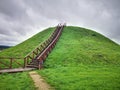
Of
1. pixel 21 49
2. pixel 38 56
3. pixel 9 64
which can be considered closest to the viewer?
pixel 9 64

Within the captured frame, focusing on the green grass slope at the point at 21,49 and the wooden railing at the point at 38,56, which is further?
the green grass slope at the point at 21,49

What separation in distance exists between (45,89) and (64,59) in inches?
653

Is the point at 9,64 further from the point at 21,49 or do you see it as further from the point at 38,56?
the point at 21,49

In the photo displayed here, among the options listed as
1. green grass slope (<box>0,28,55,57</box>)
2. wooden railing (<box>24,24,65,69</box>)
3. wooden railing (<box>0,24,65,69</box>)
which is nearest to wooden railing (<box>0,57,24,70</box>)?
wooden railing (<box>0,24,65,69</box>)

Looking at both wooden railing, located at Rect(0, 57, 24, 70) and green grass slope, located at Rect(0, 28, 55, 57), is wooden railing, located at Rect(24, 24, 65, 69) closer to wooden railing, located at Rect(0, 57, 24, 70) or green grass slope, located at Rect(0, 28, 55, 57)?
wooden railing, located at Rect(0, 57, 24, 70)

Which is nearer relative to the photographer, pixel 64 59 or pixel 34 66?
pixel 34 66

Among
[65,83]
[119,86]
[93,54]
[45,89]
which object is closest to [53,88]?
[45,89]

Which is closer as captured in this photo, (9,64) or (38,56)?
(9,64)

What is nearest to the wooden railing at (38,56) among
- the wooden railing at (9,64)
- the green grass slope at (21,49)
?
the wooden railing at (9,64)

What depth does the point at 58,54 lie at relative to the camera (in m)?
30.8

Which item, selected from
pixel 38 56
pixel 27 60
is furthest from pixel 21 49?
pixel 27 60

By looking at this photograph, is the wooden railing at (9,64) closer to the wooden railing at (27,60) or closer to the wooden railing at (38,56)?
the wooden railing at (27,60)

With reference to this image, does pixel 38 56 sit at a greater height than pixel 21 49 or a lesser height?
lesser

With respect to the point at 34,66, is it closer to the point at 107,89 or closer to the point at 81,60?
the point at 81,60
